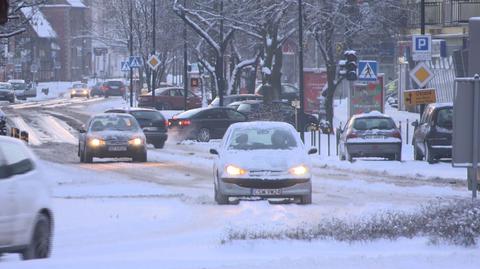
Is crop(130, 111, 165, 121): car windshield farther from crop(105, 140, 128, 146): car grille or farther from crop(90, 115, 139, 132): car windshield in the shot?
crop(105, 140, 128, 146): car grille

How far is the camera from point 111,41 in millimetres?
106062

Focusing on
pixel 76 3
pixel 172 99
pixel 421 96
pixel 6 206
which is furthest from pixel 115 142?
pixel 76 3

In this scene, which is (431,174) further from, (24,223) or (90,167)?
(24,223)

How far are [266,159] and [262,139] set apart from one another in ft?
3.80

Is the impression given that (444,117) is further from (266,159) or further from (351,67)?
(266,159)

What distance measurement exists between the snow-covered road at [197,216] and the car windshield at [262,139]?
1.19 meters

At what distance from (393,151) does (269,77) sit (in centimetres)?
1987

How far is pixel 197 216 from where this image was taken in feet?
61.8

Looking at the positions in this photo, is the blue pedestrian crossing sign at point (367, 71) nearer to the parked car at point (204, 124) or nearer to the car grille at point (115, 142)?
the parked car at point (204, 124)

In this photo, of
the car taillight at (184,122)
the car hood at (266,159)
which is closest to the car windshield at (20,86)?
the car taillight at (184,122)

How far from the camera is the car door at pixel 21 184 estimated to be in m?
12.7

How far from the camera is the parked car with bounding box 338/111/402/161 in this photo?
32312 mm

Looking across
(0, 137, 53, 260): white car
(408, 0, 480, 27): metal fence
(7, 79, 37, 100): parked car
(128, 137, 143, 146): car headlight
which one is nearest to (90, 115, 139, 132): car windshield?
(128, 137, 143, 146): car headlight

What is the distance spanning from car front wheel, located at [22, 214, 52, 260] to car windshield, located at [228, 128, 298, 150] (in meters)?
7.71
